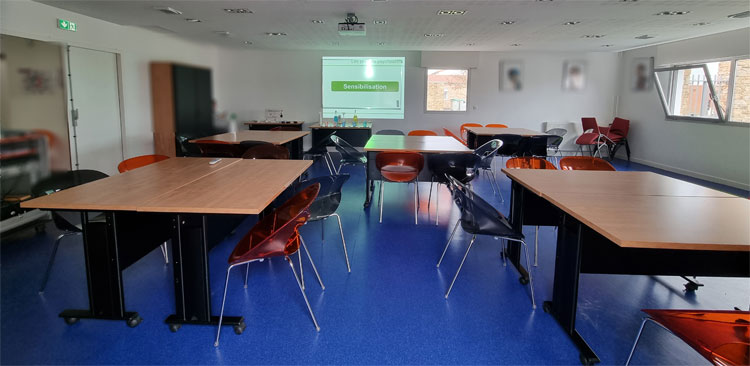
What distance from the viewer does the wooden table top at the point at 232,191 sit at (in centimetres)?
216

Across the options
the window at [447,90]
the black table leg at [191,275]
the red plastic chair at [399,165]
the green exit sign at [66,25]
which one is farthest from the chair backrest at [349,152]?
the window at [447,90]

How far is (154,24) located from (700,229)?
7458 millimetres

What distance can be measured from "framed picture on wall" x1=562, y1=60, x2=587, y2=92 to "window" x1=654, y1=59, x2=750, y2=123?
5.76 ft

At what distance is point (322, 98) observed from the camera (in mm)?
10461

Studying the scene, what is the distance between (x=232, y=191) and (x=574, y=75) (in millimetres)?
10130

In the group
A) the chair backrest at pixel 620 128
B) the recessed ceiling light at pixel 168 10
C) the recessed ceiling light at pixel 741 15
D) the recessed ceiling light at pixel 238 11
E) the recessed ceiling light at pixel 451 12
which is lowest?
the chair backrest at pixel 620 128

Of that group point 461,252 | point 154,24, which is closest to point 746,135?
point 461,252

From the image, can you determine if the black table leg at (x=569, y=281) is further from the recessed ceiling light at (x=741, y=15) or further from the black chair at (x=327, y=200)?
the recessed ceiling light at (x=741, y=15)

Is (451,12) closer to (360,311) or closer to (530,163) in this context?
(530,163)

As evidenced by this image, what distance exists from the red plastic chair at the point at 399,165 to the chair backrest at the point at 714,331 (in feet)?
9.98

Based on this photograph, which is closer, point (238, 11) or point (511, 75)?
A: point (238, 11)

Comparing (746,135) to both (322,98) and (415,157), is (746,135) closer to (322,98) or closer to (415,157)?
(415,157)

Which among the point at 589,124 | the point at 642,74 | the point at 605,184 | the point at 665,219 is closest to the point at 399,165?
the point at 605,184

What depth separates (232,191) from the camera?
2.53 meters
